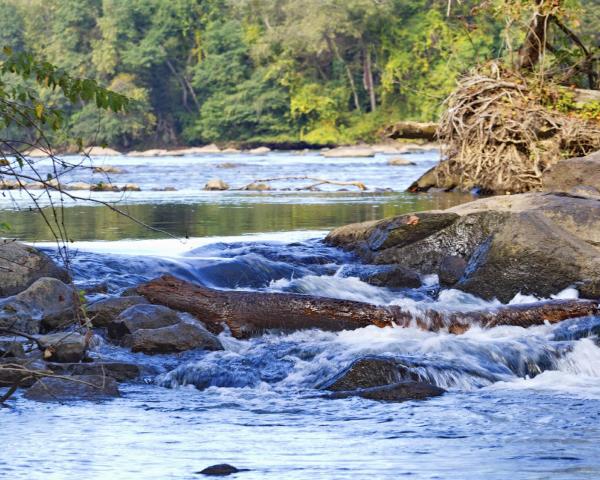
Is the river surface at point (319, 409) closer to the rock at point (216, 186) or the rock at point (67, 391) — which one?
the rock at point (67, 391)

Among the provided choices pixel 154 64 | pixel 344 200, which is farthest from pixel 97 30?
pixel 344 200

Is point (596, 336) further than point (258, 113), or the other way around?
point (258, 113)

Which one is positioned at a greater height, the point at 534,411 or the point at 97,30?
the point at 97,30

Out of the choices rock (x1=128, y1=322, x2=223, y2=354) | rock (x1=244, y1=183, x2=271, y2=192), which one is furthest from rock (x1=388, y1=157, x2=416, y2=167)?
rock (x1=128, y1=322, x2=223, y2=354)

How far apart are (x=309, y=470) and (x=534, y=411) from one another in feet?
5.40

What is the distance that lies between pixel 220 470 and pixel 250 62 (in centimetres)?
7451

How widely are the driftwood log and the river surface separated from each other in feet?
0.44

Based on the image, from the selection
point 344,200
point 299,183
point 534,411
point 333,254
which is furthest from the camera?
point 299,183

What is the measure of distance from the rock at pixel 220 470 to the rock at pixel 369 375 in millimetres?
1751

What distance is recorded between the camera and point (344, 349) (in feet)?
24.1

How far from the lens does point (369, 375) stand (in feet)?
21.2

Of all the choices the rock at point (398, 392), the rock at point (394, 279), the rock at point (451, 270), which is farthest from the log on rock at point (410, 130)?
the rock at point (398, 392)

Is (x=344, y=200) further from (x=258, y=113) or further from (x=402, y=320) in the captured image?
(x=258, y=113)

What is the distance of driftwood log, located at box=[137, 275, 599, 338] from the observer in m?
8.03
